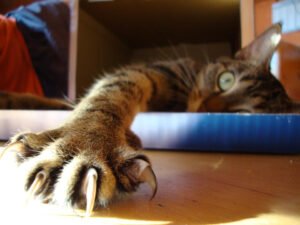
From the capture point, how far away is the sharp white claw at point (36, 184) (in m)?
0.47

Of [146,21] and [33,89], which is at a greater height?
[146,21]

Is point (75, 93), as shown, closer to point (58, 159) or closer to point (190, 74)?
point (190, 74)

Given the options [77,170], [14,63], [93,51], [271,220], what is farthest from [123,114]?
[93,51]

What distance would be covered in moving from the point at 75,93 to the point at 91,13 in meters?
0.59

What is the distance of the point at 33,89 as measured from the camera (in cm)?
185

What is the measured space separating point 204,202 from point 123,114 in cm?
36

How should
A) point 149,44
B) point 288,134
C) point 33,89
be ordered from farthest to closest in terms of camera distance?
1. point 149,44
2. point 33,89
3. point 288,134

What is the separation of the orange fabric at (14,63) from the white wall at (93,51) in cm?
28

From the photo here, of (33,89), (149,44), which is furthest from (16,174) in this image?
(149,44)

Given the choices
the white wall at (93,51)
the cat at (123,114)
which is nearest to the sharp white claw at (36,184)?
the cat at (123,114)

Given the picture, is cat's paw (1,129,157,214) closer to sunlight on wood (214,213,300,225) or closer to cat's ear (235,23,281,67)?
sunlight on wood (214,213,300,225)

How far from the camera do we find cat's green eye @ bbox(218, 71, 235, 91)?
51.8 inches

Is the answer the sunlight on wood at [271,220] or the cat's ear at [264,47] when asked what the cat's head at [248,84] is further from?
the sunlight on wood at [271,220]

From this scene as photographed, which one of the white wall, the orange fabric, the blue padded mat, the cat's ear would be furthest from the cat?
the orange fabric
